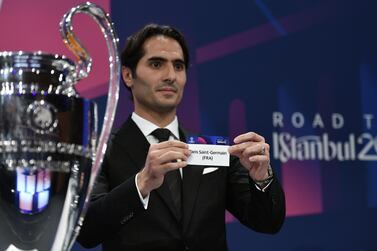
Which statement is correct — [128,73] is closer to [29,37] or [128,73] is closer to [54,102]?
[29,37]

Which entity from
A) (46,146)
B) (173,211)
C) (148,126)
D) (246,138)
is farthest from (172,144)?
(46,146)

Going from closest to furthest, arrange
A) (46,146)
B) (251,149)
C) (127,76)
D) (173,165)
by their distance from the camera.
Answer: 1. (46,146)
2. (173,165)
3. (251,149)
4. (127,76)

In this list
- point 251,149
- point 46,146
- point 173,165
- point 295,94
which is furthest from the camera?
point 295,94

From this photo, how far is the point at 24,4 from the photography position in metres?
2.38

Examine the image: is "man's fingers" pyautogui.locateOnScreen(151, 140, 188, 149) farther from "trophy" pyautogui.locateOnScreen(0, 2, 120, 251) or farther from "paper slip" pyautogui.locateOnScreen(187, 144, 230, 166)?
"trophy" pyautogui.locateOnScreen(0, 2, 120, 251)

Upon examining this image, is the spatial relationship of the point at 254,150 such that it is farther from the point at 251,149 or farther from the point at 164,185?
the point at 164,185

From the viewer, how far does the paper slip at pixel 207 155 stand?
1.47m

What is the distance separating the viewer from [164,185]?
1875 millimetres

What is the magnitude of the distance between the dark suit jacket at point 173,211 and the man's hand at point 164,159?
0.20 meters

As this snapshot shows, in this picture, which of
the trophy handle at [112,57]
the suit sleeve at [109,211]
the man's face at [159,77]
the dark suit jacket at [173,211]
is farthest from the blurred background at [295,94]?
the trophy handle at [112,57]

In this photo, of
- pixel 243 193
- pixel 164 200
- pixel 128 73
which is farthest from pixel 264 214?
pixel 128 73

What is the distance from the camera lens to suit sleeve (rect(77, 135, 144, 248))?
5.33 ft

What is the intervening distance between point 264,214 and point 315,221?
0.98 m

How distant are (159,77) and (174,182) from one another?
1.02 feet
